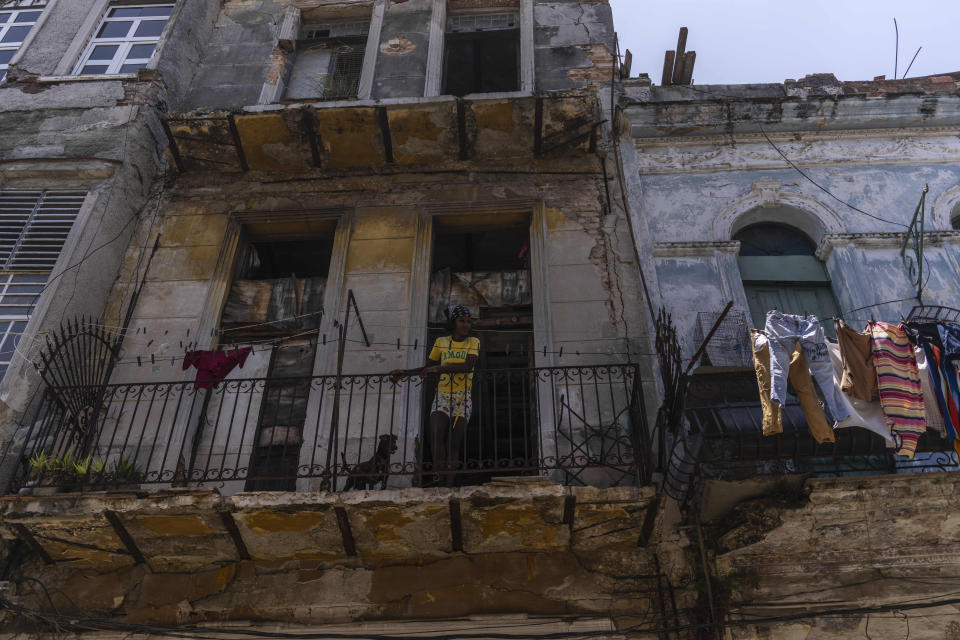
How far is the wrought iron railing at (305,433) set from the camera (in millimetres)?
6445

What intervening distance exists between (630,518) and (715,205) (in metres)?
3.84

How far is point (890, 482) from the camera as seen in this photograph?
5711 millimetres

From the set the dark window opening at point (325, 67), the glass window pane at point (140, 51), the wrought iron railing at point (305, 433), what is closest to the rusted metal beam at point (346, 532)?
the wrought iron railing at point (305, 433)

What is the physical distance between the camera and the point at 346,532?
239 inches

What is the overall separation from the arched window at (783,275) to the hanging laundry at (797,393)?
2.09 m

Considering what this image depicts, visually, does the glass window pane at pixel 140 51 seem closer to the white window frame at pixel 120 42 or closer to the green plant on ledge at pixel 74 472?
the white window frame at pixel 120 42

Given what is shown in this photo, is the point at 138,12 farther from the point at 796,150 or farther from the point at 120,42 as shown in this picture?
the point at 796,150

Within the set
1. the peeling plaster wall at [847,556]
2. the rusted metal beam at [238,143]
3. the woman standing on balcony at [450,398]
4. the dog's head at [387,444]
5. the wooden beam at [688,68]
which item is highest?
the wooden beam at [688,68]

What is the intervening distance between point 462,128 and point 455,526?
184 inches

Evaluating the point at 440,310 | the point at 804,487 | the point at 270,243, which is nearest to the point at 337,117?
the point at 270,243

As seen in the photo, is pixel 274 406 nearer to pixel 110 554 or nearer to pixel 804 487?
pixel 110 554

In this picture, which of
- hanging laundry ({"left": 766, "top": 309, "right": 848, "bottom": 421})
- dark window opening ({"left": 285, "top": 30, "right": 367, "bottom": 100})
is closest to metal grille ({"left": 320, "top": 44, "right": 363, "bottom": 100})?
dark window opening ({"left": 285, "top": 30, "right": 367, "bottom": 100})

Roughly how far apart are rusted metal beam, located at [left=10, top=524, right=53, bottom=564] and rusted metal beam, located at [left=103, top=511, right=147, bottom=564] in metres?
0.70

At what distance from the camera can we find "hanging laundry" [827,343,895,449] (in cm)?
532
